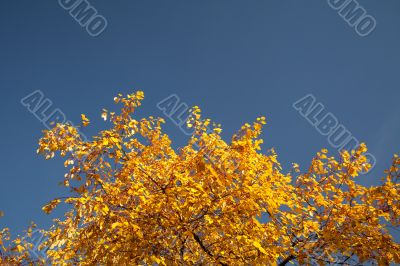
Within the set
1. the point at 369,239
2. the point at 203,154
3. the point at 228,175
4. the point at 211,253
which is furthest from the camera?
the point at 211,253

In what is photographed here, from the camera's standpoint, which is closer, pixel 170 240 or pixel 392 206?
pixel 170 240

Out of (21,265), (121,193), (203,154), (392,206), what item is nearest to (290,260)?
(392,206)

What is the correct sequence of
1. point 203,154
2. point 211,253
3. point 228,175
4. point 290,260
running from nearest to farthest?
point 228,175 < point 203,154 < point 211,253 < point 290,260

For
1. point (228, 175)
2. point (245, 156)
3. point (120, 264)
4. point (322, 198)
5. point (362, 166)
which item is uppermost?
point (362, 166)

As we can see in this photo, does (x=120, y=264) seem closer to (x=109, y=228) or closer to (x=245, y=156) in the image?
(x=109, y=228)

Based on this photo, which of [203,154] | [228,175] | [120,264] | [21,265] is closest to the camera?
[120,264]

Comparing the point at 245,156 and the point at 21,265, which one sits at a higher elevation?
the point at 245,156

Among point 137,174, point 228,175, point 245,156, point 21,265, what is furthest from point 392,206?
point 21,265

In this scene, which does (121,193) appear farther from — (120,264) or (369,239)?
(369,239)

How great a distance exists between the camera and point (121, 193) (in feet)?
22.7

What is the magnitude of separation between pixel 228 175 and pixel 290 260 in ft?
12.9

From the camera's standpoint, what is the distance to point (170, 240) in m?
6.42

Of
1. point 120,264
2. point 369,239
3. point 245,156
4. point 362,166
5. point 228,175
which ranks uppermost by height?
point 362,166

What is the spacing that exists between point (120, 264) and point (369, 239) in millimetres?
4901
